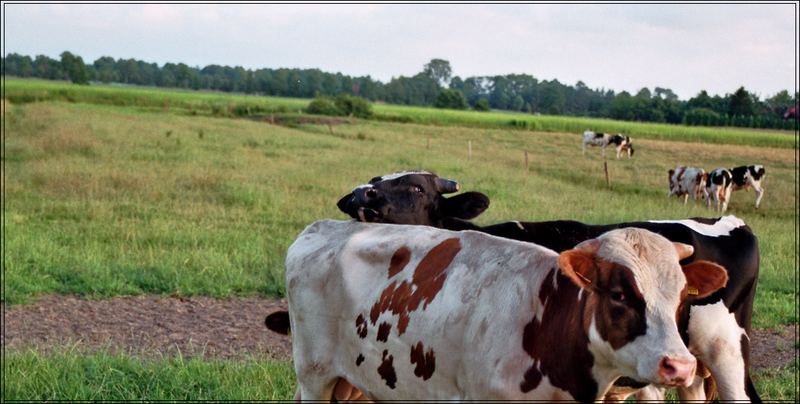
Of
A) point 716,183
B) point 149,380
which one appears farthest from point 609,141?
point 149,380

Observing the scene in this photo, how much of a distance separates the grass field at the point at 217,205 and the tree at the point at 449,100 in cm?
3822

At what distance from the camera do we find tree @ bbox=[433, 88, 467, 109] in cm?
7162

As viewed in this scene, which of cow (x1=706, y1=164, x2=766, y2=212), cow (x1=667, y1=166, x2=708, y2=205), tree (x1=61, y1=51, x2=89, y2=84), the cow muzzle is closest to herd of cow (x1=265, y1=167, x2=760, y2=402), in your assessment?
the cow muzzle

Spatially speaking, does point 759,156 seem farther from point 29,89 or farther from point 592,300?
point 29,89

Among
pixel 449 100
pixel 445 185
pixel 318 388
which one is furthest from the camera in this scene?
pixel 449 100

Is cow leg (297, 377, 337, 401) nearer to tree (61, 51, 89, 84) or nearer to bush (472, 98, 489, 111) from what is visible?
bush (472, 98, 489, 111)

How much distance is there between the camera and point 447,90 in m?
73.0

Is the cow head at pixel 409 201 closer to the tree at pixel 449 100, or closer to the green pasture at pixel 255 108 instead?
the green pasture at pixel 255 108

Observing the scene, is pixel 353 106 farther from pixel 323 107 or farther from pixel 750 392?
pixel 750 392

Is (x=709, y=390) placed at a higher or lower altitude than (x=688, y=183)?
higher

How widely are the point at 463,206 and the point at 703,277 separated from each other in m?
2.33

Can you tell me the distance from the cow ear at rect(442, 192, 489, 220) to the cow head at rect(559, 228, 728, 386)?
2.22 metres

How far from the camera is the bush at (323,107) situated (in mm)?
59250

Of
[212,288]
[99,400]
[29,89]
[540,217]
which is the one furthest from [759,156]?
[29,89]
